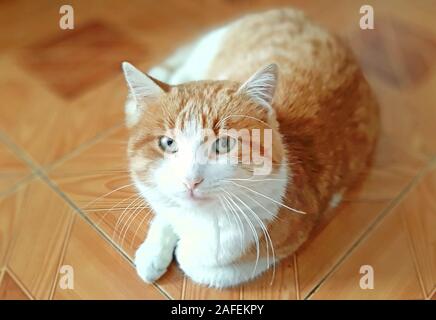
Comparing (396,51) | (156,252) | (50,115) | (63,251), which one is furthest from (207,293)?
(396,51)

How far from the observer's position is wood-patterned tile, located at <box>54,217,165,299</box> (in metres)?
1.21

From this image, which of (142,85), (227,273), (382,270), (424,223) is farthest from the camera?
(424,223)

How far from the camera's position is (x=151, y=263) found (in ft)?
3.92

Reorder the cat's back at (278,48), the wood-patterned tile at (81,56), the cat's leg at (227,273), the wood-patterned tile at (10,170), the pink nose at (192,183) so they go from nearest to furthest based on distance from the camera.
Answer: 1. the pink nose at (192,183)
2. the cat's leg at (227,273)
3. the cat's back at (278,48)
4. the wood-patterned tile at (10,170)
5. the wood-patterned tile at (81,56)

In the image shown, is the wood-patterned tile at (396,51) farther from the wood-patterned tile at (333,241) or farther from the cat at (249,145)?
the wood-patterned tile at (333,241)

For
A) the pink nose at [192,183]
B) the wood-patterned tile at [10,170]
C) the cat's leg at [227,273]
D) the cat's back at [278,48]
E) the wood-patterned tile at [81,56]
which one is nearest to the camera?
the pink nose at [192,183]

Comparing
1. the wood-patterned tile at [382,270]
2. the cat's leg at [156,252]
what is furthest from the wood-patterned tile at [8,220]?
the wood-patterned tile at [382,270]

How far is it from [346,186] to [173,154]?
60 cm

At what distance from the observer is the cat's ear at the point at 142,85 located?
0.96 m

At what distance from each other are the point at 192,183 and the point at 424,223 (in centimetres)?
80

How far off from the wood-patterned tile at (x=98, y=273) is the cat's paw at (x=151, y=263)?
3 centimetres

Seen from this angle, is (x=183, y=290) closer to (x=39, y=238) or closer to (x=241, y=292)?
(x=241, y=292)

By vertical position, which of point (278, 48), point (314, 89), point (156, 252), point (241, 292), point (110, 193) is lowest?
point (241, 292)

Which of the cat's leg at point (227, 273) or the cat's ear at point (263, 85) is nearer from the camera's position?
the cat's ear at point (263, 85)
